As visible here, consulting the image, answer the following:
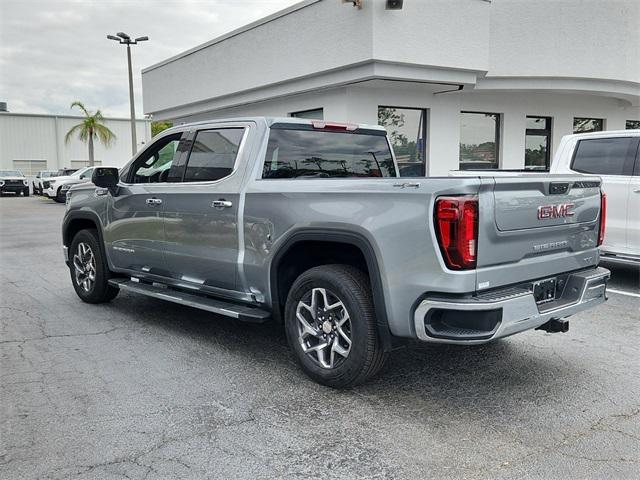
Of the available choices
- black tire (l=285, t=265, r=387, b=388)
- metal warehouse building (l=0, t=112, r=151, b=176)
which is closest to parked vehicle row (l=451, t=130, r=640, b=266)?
black tire (l=285, t=265, r=387, b=388)

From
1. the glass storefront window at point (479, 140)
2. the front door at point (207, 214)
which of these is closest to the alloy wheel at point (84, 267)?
the front door at point (207, 214)

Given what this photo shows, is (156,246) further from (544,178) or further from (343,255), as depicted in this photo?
(544,178)

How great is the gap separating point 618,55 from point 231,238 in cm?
1492

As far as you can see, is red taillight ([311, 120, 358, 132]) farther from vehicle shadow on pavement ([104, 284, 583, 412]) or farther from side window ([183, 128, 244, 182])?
vehicle shadow on pavement ([104, 284, 583, 412])

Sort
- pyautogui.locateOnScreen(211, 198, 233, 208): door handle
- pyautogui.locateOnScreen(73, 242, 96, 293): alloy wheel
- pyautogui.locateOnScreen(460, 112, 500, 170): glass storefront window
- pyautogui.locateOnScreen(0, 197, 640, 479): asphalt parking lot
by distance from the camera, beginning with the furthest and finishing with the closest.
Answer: pyautogui.locateOnScreen(460, 112, 500, 170): glass storefront window → pyautogui.locateOnScreen(73, 242, 96, 293): alloy wheel → pyautogui.locateOnScreen(211, 198, 233, 208): door handle → pyautogui.locateOnScreen(0, 197, 640, 479): asphalt parking lot

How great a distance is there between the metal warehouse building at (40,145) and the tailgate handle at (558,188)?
48525mm

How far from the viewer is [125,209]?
629cm

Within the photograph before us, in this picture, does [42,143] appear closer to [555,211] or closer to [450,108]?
[450,108]

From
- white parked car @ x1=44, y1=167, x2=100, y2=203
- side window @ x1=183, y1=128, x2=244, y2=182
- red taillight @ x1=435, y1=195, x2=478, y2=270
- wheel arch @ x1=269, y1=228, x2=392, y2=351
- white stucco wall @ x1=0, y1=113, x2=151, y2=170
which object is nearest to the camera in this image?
red taillight @ x1=435, y1=195, x2=478, y2=270

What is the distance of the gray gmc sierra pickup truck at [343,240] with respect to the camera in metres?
3.67

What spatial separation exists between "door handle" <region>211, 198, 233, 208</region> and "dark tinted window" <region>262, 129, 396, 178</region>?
14.8 inches

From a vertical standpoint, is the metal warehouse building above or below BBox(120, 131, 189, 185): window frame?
above

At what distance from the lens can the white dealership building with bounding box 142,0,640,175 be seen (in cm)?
1353

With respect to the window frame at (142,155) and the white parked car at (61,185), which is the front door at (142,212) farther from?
the white parked car at (61,185)
